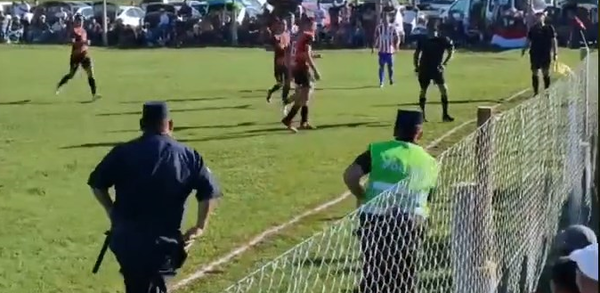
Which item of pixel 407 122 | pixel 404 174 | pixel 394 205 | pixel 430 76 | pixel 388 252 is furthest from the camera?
pixel 430 76

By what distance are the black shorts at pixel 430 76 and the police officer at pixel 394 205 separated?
44.3 feet

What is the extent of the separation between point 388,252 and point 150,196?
5.18ft

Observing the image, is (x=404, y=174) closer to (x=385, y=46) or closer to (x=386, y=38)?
(x=386, y=38)

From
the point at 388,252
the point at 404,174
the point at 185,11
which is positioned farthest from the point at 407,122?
the point at 185,11

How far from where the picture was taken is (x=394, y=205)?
25.1ft

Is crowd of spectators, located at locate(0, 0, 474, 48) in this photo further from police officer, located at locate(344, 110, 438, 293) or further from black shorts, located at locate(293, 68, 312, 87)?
police officer, located at locate(344, 110, 438, 293)

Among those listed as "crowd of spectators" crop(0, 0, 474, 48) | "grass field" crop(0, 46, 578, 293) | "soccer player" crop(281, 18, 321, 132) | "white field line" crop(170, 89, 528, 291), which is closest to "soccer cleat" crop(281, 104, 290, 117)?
"grass field" crop(0, 46, 578, 293)

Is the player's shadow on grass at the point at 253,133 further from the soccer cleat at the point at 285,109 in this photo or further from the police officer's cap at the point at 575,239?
the police officer's cap at the point at 575,239

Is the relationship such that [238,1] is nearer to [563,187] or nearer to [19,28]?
[19,28]

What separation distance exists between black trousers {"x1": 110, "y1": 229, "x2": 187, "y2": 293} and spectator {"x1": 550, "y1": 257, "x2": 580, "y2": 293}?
3.29m

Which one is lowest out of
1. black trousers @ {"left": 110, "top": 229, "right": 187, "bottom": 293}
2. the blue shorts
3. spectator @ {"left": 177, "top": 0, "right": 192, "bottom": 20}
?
spectator @ {"left": 177, "top": 0, "right": 192, "bottom": 20}

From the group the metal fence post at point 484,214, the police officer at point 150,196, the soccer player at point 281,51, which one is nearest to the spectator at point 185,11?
the soccer player at point 281,51

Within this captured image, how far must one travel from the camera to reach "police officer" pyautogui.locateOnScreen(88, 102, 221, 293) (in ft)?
26.2

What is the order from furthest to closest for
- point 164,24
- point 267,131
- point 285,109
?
point 164,24 → point 285,109 → point 267,131
